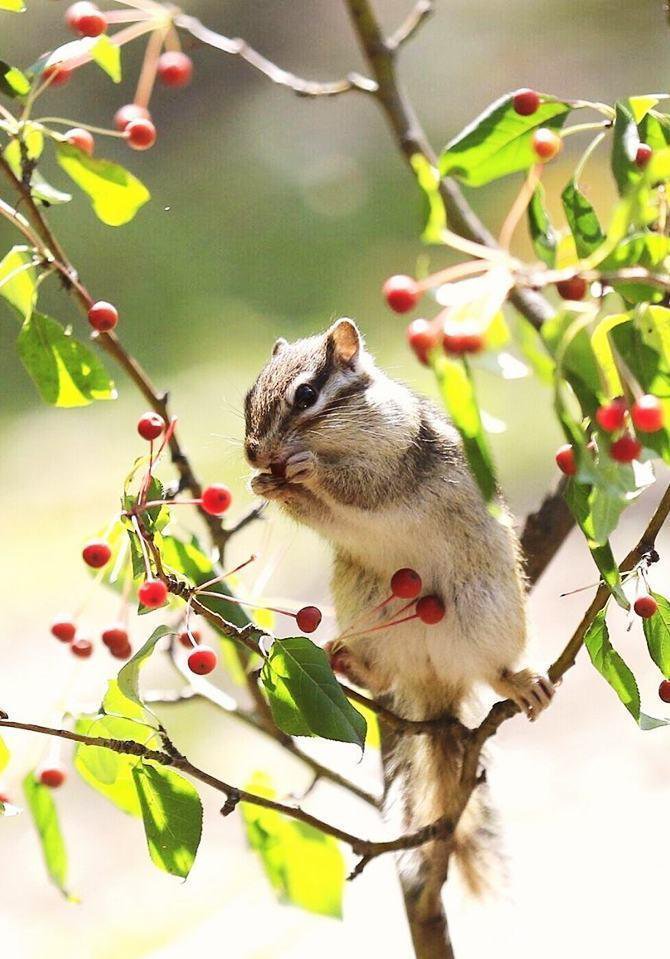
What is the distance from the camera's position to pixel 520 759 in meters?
2.99

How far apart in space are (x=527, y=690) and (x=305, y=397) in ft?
1.32

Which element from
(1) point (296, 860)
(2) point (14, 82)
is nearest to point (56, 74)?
(2) point (14, 82)

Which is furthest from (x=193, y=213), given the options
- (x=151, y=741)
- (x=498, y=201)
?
(x=151, y=741)

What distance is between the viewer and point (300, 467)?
4.62 ft

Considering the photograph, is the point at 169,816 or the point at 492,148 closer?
the point at 492,148

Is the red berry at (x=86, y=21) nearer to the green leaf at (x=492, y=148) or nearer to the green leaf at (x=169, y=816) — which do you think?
the green leaf at (x=492, y=148)

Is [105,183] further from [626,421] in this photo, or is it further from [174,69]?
[626,421]

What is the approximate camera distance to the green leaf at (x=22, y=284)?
3.59ft

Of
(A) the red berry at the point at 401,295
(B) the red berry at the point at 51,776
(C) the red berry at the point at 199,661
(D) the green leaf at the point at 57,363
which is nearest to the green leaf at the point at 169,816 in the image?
(C) the red berry at the point at 199,661

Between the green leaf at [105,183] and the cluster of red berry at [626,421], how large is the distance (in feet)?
1.49

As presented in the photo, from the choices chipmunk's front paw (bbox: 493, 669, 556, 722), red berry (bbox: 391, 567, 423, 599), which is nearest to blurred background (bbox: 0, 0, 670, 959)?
red berry (bbox: 391, 567, 423, 599)

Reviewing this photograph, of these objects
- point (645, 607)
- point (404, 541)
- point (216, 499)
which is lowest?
point (404, 541)

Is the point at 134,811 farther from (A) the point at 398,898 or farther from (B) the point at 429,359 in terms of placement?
(A) the point at 398,898

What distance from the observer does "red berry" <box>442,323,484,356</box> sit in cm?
66
